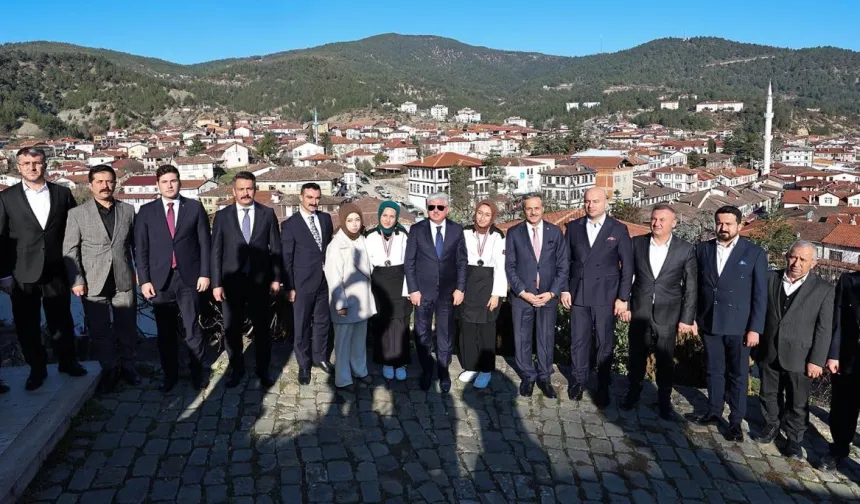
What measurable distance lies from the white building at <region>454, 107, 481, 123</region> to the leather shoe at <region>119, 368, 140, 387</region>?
4004 inches

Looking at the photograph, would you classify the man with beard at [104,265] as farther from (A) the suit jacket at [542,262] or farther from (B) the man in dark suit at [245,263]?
(A) the suit jacket at [542,262]

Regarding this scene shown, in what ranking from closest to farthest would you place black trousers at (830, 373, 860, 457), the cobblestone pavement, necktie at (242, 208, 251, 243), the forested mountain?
the cobblestone pavement < black trousers at (830, 373, 860, 457) < necktie at (242, 208, 251, 243) < the forested mountain

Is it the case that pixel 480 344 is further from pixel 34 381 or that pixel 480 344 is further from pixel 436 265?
pixel 34 381

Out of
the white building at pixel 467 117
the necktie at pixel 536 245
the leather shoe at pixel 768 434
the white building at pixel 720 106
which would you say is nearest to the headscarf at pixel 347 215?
the necktie at pixel 536 245

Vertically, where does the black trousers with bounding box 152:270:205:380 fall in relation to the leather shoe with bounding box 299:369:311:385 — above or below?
above

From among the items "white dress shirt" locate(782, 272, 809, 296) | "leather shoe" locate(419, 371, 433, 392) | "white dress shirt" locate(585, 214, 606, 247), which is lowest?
"leather shoe" locate(419, 371, 433, 392)

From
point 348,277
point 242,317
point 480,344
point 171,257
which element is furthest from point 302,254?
point 480,344

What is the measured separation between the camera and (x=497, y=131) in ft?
261

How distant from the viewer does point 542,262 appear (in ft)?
13.4

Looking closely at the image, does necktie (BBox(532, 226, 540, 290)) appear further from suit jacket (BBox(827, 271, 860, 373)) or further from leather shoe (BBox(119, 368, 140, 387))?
leather shoe (BBox(119, 368, 140, 387))

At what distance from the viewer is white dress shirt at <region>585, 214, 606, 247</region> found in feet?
13.2

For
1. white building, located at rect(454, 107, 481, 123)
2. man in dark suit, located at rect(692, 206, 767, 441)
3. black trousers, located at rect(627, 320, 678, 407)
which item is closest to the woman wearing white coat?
black trousers, located at rect(627, 320, 678, 407)

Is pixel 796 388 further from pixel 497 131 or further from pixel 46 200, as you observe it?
pixel 497 131

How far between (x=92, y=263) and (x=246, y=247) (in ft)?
3.13
